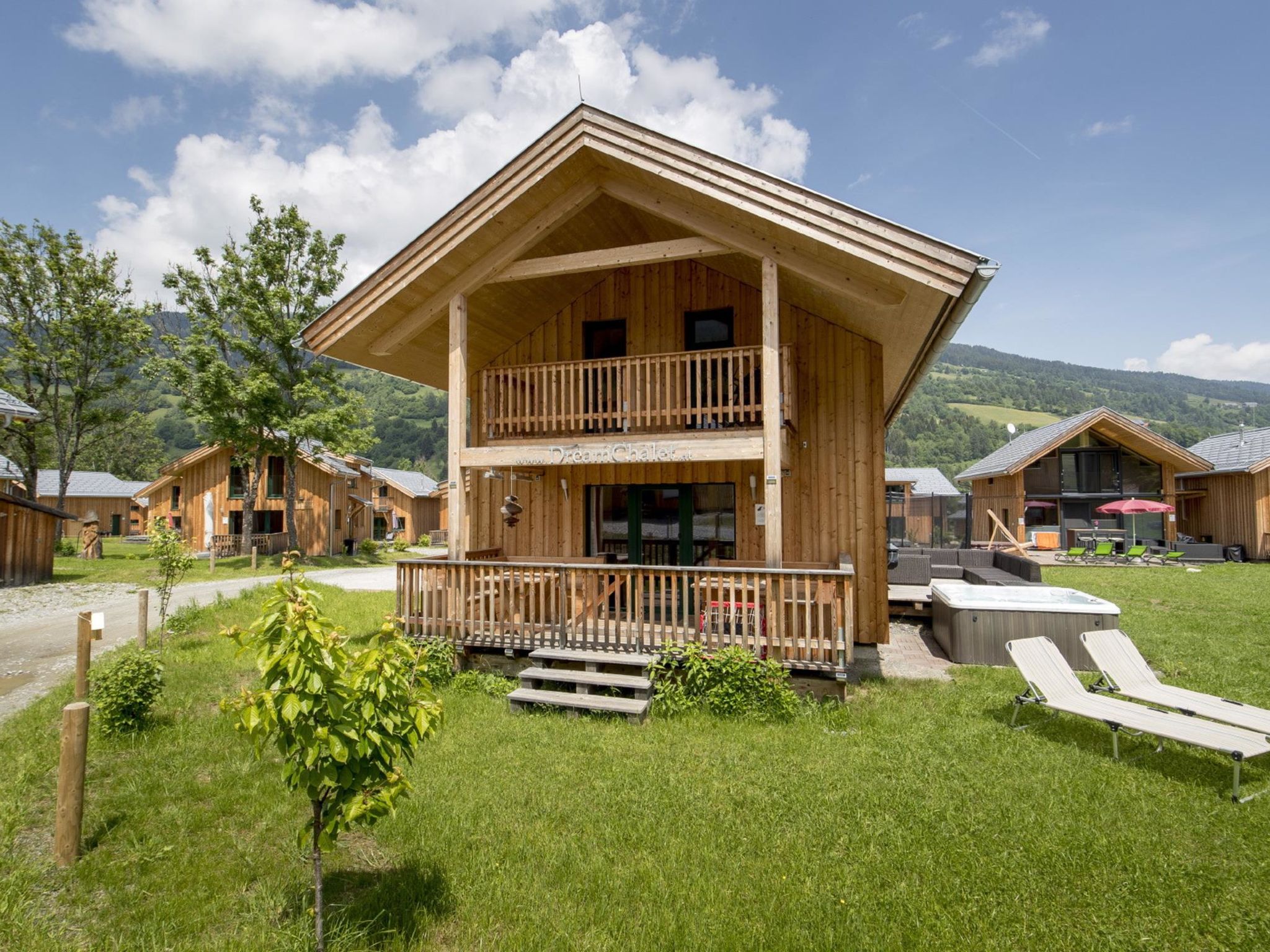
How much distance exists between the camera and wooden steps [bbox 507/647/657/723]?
6.55m

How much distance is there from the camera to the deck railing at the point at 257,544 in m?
27.2

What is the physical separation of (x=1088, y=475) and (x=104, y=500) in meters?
59.5

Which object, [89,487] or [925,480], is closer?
[89,487]

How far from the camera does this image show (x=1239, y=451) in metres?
27.2

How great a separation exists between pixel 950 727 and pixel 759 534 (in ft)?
13.8

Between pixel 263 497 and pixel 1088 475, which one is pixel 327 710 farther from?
pixel 1088 475

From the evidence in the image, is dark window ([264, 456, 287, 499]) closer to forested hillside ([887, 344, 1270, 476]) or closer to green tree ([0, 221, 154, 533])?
green tree ([0, 221, 154, 533])

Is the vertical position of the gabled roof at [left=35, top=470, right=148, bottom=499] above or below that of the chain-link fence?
above

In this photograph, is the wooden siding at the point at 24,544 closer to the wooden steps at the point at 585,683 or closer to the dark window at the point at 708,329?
the wooden steps at the point at 585,683

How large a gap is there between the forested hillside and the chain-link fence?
5968cm

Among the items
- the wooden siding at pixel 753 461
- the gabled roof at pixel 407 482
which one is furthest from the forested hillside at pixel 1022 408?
the wooden siding at pixel 753 461

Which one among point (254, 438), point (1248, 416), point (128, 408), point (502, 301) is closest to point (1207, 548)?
point (502, 301)

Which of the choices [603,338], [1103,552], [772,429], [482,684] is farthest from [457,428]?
[1103,552]

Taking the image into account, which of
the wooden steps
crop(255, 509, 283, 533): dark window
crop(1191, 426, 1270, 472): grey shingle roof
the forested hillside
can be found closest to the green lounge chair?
crop(1191, 426, 1270, 472): grey shingle roof
